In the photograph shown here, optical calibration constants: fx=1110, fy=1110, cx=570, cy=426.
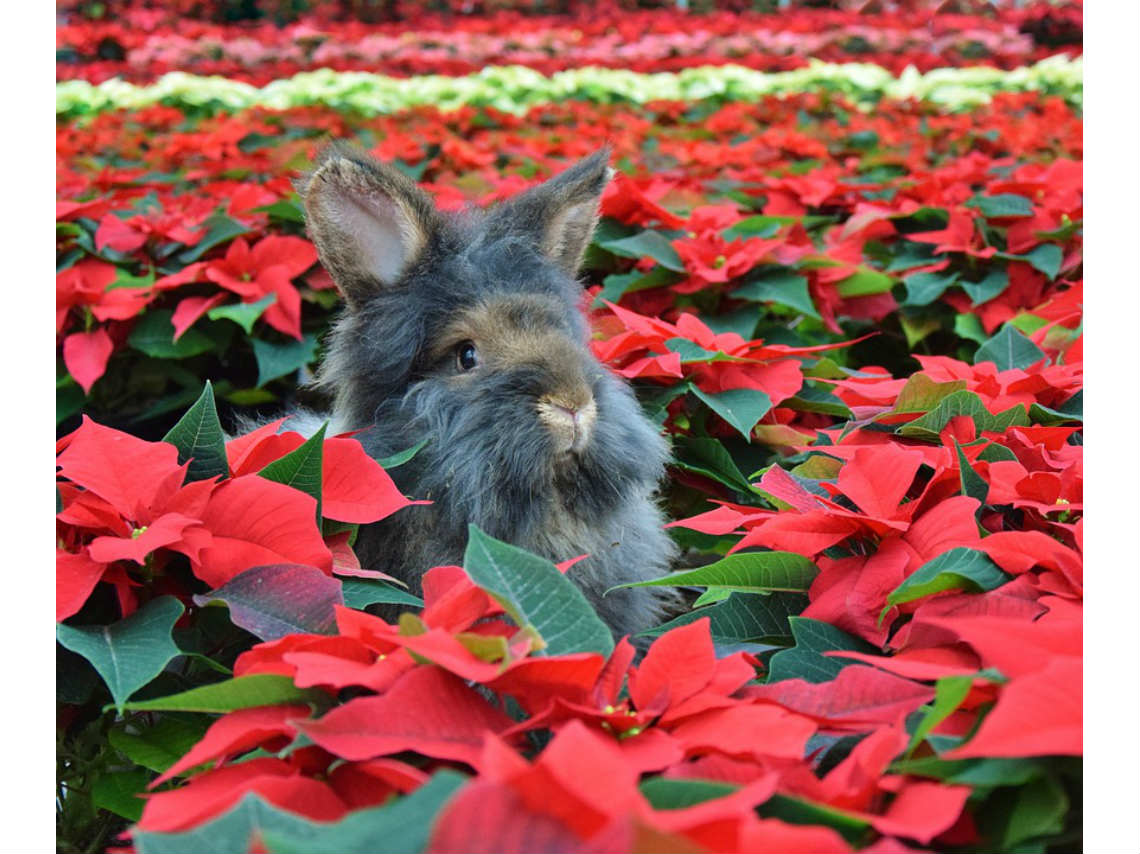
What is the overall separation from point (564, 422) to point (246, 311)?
1.61m

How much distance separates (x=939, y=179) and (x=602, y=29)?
358 inches

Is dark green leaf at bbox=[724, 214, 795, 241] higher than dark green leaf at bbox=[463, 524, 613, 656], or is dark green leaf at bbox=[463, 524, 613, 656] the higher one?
dark green leaf at bbox=[724, 214, 795, 241]

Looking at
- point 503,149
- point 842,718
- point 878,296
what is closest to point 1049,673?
point 842,718

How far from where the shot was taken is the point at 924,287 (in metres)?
3.74

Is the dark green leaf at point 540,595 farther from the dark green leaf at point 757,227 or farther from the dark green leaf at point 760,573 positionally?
the dark green leaf at point 757,227

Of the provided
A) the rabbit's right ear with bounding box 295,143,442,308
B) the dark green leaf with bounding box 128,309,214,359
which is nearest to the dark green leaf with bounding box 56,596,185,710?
the rabbit's right ear with bounding box 295,143,442,308

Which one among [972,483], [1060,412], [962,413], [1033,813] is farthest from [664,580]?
[1060,412]

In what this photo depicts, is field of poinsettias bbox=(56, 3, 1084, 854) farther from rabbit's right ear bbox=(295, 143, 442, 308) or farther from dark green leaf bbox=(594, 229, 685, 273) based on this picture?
rabbit's right ear bbox=(295, 143, 442, 308)

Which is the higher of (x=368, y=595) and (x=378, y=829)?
(x=378, y=829)

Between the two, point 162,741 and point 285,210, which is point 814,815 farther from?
point 285,210

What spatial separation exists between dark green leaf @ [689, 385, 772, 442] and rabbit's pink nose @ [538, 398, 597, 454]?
0.61 meters

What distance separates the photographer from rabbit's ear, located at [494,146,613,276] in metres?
2.47

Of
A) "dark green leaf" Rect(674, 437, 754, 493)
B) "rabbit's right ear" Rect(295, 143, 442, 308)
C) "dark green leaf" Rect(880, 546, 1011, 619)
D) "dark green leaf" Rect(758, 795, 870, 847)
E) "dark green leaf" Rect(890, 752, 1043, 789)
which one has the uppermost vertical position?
"rabbit's right ear" Rect(295, 143, 442, 308)

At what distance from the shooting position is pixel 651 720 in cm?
134
